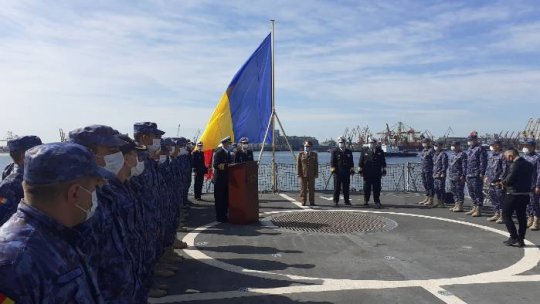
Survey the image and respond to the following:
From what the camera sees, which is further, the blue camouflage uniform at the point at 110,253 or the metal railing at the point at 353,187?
the metal railing at the point at 353,187

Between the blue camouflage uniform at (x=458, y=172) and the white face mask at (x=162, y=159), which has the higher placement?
the white face mask at (x=162, y=159)

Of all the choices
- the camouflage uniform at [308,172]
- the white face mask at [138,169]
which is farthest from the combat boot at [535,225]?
the white face mask at [138,169]

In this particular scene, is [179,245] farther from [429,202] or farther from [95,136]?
[429,202]

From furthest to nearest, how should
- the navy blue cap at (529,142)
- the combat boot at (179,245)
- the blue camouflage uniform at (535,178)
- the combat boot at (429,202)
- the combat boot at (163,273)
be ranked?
the combat boot at (429,202) → the navy blue cap at (529,142) → the blue camouflage uniform at (535,178) → the combat boot at (179,245) → the combat boot at (163,273)

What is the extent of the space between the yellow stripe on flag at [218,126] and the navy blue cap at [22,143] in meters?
9.84

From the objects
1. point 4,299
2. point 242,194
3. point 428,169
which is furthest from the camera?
point 428,169

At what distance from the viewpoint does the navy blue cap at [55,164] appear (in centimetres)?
Answer: 203

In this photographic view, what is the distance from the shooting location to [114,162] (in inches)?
154

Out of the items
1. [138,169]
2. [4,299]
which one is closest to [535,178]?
[138,169]

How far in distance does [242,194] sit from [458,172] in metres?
5.84

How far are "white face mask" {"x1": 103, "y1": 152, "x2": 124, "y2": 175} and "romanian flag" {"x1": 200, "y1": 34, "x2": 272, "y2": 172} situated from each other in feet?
37.3

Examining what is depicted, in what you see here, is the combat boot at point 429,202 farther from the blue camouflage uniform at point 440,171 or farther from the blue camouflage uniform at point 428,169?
the blue camouflage uniform at point 440,171

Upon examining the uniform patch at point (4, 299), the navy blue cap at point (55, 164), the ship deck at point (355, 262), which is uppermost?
the navy blue cap at point (55, 164)

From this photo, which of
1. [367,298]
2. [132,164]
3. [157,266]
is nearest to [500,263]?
[367,298]
